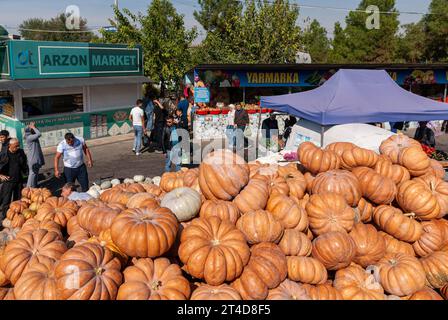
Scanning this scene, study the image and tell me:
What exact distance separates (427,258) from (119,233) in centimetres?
373

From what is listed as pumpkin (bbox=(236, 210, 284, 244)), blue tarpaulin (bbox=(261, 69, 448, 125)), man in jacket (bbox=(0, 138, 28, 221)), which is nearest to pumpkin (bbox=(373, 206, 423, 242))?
pumpkin (bbox=(236, 210, 284, 244))

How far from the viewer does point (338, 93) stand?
10500mm

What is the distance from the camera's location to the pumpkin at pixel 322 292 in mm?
4281

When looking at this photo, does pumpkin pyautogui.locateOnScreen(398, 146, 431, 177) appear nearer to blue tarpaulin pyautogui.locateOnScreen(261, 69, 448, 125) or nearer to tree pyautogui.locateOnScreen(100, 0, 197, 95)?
blue tarpaulin pyautogui.locateOnScreen(261, 69, 448, 125)

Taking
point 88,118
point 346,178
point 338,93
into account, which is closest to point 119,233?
point 346,178

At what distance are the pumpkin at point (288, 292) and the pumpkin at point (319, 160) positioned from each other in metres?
2.25

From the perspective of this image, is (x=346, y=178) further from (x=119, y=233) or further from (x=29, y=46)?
(x=29, y=46)

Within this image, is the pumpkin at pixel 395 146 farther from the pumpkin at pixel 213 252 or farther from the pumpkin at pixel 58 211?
the pumpkin at pixel 58 211

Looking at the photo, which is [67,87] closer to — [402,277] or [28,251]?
[28,251]

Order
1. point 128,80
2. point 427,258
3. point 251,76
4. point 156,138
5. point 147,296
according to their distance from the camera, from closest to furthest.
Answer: point 147,296 → point 427,258 → point 156,138 → point 128,80 → point 251,76

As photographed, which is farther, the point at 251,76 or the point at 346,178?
the point at 251,76

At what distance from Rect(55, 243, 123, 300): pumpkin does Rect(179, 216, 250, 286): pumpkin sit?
709 mm

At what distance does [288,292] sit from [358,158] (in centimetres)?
268

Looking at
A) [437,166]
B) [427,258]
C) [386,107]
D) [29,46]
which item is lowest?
[427,258]
